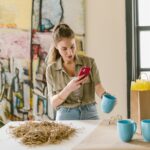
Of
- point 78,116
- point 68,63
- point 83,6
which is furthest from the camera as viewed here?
point 83,6

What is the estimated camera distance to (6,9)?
338cm

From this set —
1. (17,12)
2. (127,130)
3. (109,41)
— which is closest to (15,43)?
(17,12)

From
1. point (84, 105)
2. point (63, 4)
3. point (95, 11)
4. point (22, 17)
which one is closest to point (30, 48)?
point (22, 17)

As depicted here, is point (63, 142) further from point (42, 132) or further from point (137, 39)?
point (137, 39)

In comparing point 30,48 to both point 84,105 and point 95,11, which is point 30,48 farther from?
point 84,105

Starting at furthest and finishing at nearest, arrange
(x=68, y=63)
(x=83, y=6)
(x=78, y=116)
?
(x=83, y=6) < (x=68, y=63) < (x=78, y=116)

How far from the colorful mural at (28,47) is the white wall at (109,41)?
0.11 metres

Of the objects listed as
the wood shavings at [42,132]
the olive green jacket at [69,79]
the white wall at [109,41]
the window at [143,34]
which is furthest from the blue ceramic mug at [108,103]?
the window at [143,34]

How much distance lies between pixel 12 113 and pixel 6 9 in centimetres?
111

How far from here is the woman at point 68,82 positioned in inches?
92.9

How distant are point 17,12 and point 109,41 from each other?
101 cm

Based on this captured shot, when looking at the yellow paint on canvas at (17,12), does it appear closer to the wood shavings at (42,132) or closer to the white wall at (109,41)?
the white wall at (109,41)

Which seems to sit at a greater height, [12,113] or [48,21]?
[48,21]

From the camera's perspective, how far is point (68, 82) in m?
2.44
